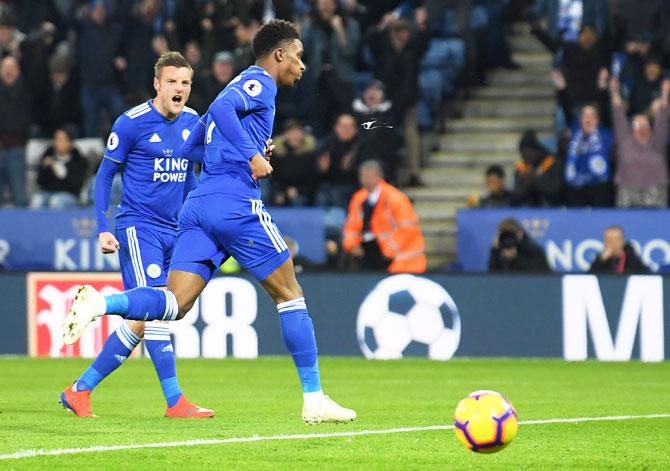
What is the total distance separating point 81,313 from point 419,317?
8435mm

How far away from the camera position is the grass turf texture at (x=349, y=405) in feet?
26.1

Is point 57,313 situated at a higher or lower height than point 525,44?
lower

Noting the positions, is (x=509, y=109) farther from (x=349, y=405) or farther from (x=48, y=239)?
(x=349, y=405)

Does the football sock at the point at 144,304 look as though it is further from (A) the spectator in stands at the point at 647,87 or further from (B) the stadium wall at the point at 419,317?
(A) the spectator in stands at the point at 647,87

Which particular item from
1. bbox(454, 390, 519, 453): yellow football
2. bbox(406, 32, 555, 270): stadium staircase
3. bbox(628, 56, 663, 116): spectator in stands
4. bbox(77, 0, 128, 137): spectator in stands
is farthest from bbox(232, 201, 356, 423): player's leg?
bbox(77, 0, 128, 137): spectator in stands

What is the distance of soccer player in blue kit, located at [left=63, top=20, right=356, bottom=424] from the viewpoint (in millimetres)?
8992

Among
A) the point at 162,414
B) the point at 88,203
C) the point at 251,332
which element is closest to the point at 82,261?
the point at 88,203

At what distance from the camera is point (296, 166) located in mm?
19453

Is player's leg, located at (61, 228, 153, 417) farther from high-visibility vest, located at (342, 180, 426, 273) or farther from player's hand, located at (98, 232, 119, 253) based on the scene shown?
high-visibility vest, located at (342, 180, 426, 273)

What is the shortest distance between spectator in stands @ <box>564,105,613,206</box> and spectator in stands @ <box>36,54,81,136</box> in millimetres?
7095

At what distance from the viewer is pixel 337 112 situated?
2016 centimetres

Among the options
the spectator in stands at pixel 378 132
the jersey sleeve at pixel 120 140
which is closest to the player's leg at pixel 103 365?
the jersey sleeve at pixel 120 140

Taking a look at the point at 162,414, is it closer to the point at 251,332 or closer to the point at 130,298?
the point at 130,298

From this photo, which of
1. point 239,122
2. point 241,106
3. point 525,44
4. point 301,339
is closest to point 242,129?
point 239,122
